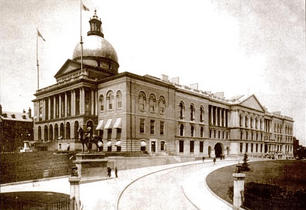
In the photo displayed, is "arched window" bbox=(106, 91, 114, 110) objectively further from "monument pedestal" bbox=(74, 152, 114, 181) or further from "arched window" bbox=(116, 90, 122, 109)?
"monument pedestal" bbox=(74, 152, 114, 181)

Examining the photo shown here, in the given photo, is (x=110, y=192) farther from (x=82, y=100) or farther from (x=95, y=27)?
(x=95, y=27)

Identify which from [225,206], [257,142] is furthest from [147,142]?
[257,142]

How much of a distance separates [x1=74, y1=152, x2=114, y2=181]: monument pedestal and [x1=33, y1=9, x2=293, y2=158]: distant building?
14.8 metres

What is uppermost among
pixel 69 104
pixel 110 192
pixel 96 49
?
pixel 96 49

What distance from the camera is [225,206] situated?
15.0 metres

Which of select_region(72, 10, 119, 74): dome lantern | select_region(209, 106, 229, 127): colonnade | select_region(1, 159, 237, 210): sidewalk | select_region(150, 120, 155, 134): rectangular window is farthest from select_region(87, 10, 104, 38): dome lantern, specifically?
select_region(1, 159, 237, 210): sidewalk

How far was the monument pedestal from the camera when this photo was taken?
22.1m

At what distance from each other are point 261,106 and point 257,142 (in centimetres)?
1064

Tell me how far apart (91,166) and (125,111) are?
1693 cm

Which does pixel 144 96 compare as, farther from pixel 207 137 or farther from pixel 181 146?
pixel 207 137

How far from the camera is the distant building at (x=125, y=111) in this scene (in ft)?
132

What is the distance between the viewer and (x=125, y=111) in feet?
128

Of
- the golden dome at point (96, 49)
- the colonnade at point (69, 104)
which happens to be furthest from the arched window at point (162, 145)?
the golden dome at point (96, 49)

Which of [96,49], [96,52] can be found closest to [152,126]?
[96,52]
